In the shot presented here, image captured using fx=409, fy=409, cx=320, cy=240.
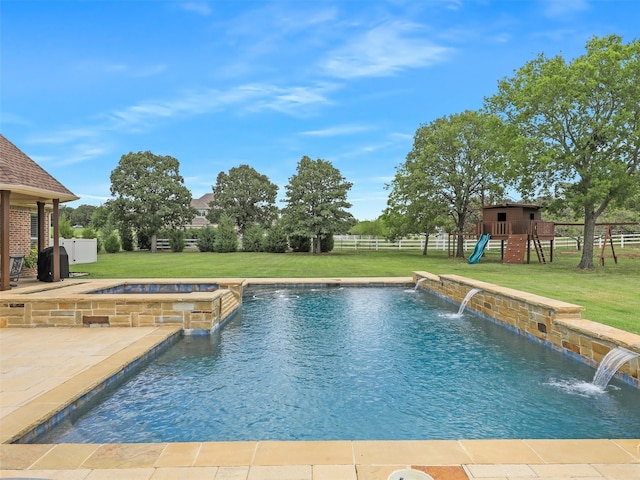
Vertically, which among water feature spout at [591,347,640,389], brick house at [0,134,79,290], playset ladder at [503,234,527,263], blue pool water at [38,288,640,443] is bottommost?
blue pool water at [38,288,640,443]

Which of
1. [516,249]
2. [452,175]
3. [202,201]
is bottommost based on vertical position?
[516,249]

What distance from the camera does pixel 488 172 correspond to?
80.7 feet

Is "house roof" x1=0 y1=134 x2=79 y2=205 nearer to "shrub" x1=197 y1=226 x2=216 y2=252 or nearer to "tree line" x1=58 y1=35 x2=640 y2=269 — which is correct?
"tree line" x1=58 y1=35 x2=640 y2=269

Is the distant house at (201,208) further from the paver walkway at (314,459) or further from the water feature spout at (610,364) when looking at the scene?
the paver walkway at (314,459)

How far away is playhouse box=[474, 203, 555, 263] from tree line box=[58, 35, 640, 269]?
1.34 metres

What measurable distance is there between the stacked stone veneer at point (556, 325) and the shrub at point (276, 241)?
76.3 feet

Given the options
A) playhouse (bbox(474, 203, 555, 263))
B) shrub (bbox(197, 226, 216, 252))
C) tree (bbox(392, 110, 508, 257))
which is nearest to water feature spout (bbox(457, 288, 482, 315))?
playhouse (bbox(474, 203, 555, 263))

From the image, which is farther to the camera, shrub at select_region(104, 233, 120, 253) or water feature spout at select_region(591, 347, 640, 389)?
shrub at select_region(104, 233, 120, 253)

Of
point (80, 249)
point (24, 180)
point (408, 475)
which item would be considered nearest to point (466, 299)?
point (408, 475)

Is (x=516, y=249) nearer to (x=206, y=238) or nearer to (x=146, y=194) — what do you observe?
(x=206, y=238)

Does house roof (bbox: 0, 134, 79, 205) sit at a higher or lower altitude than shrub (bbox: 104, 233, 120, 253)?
higher

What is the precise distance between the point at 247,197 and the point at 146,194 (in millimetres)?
10804

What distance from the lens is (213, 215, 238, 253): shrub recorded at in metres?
32.7

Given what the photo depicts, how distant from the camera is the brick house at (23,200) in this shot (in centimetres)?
1006
